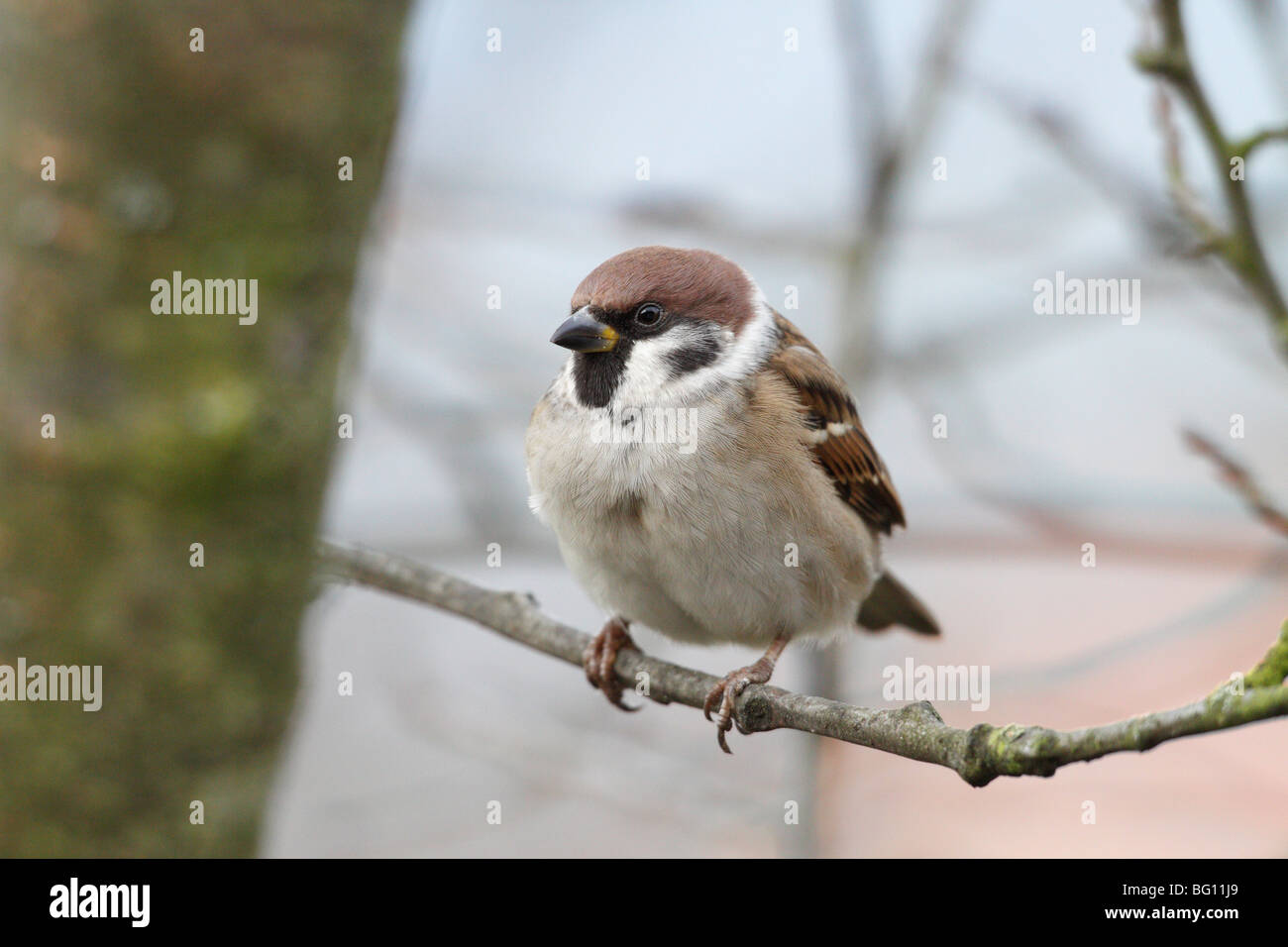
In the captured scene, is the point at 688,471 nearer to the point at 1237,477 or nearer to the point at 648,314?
the point at 648,314

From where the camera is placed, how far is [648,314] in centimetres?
357

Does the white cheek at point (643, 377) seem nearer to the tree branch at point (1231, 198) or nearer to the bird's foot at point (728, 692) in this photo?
the bird's foot at point (728, 692)

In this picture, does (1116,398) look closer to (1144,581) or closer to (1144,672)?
(1144,581)

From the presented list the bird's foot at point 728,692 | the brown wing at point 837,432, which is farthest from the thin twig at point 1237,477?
the brown wing at point 837,432

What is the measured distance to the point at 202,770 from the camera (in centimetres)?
269

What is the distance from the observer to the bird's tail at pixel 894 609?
14.1 feet

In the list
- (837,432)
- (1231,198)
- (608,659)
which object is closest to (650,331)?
(837,432)

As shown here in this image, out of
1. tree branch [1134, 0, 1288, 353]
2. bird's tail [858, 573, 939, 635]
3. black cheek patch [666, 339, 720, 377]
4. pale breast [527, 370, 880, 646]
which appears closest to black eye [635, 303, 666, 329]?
black cheek patch [666, 339, 720, 377]

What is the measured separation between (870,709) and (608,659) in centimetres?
159

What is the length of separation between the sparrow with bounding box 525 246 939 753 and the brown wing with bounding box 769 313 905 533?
0.01 metres

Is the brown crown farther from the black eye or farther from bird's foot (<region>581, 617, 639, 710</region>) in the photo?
bird's foot (<region>581, 617, 639, 710</region>)

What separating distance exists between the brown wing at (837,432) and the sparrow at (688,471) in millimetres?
13

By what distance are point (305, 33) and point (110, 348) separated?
87cm

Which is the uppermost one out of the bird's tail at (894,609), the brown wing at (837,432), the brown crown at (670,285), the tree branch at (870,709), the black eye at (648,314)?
the brown crown at (670,285)
